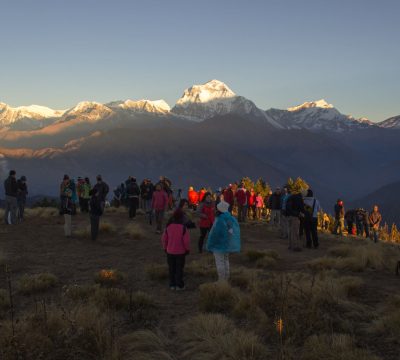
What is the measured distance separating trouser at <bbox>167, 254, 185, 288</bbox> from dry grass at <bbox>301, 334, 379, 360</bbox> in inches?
151

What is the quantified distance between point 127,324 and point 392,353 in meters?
3.80

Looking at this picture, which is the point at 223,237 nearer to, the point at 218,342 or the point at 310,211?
the point at 218,342

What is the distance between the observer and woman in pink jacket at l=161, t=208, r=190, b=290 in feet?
30.0

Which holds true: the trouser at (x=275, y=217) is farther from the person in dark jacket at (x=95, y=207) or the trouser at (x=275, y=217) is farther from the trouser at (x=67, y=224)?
the trouser at (x=67, y=224)

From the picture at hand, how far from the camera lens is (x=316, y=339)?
5672 mm

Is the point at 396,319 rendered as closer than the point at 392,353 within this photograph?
No

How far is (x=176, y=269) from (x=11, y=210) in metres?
11.9

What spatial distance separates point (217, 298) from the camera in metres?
7.84

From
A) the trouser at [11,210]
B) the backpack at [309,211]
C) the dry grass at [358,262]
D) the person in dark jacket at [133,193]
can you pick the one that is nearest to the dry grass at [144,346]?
the dry grass at [358,262]

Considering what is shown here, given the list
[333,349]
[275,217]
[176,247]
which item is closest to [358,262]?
[176,247]

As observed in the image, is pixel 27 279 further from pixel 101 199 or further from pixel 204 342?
pixel 101 199

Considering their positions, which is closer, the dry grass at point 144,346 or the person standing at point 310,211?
the dry grass at point 144,346

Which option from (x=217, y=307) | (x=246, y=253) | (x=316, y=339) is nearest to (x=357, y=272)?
(x=246, y=253)

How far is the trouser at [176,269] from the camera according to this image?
30.2ft
